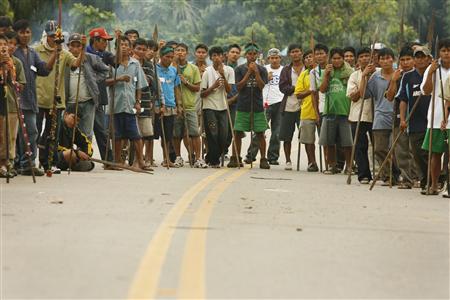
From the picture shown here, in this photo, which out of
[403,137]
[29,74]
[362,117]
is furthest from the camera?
[362,117]

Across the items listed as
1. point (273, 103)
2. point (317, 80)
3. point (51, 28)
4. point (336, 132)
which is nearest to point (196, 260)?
point (51, 28)

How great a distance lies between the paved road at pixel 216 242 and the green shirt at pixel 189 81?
514 centimetres

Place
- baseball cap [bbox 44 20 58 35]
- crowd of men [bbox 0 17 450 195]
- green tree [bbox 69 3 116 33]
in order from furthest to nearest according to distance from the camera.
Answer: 1. green tree [bbox 69 3 116 33]
2. baseball cap [bbox 44 20 58 35]
3. crowd of men [bbox 0 17 450 195]

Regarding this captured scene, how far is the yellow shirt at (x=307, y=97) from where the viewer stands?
21.6 metres

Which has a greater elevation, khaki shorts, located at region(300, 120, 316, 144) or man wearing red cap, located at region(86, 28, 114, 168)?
man wearing red cap, located at region(86, 28, 114, 168)

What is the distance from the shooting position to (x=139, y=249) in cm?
1042

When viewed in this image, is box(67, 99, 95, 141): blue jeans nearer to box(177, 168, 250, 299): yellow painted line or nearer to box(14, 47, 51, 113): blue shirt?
box(14, 47, 51, 113): blue shirt

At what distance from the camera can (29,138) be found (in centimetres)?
1742

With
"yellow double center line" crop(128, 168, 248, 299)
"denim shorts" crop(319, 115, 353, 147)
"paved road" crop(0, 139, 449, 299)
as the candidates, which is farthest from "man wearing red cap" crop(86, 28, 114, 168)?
"yellow double center line" crop(128, 168, 248, 299)

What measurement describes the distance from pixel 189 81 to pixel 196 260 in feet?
39.1

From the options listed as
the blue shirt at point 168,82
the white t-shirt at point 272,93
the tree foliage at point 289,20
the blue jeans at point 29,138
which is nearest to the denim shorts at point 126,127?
the blue shirt at point 168,82

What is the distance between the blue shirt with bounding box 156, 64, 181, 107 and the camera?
834 inches

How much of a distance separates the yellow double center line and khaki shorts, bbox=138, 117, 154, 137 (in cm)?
611

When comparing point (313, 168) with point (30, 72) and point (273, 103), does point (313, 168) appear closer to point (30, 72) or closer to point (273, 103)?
point (273, 103)
